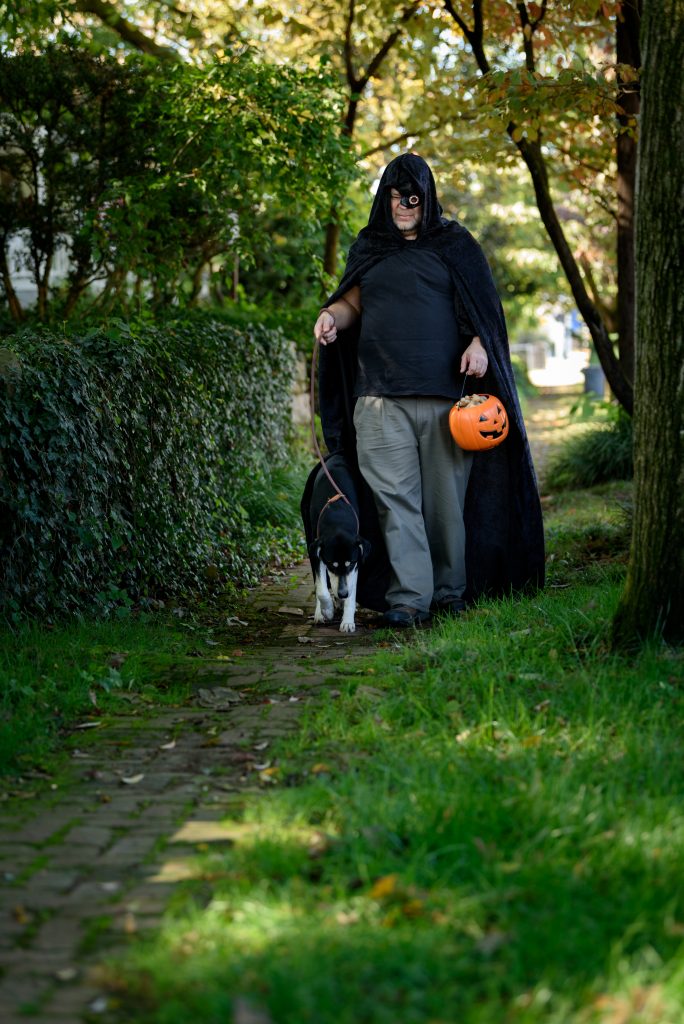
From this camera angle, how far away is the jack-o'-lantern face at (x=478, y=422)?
671 centimetres

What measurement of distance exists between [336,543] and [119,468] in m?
1.31

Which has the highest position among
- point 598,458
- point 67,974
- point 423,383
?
point 423,383

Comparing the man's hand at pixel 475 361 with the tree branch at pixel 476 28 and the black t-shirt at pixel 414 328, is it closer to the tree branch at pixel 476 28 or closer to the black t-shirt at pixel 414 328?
the black t-shirt at pixel 414 328

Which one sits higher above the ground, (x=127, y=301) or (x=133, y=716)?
(x=127, y=301)

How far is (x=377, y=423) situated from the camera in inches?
278

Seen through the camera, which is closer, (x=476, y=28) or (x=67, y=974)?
(x=67, y=974)

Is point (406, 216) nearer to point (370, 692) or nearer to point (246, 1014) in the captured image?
point (370, 692)

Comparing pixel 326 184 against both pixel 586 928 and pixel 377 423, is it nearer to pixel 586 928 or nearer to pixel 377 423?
pixel 377 423

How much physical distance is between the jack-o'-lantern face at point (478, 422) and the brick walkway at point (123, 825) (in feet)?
5.08

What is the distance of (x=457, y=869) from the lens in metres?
3.31

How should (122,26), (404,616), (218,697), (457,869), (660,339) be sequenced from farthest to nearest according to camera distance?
(122,26), (404,616), (218,697), (660,339), (457,869)

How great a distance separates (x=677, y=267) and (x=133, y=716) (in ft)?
9.24

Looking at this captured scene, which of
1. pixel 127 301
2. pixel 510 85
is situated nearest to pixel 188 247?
pixel 127 301

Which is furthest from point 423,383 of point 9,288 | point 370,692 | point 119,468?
point 9,288
